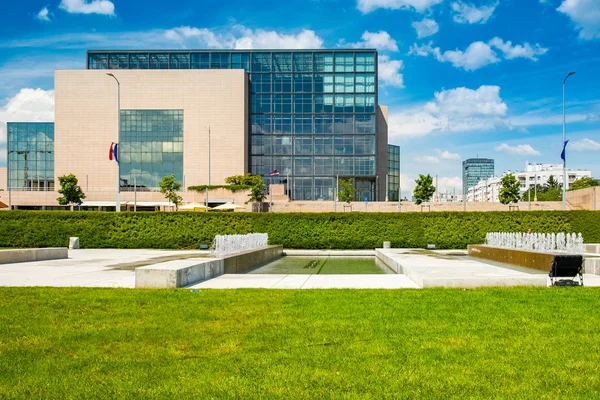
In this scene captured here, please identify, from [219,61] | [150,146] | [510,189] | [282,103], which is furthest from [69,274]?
[219,61]

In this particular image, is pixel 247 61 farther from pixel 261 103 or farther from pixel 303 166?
pixel 303 166

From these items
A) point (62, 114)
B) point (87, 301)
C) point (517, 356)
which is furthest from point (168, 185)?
point (517, 356)

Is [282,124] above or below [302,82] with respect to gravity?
below

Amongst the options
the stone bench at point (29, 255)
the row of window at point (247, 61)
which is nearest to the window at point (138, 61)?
the row of window at point (247, 61)

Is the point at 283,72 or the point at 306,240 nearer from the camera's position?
the point at 306,240

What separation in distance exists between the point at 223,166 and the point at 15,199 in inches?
1040

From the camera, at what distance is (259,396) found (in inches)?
179

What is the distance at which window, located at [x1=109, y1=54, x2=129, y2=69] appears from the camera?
265 ft

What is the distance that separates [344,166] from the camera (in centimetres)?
7738

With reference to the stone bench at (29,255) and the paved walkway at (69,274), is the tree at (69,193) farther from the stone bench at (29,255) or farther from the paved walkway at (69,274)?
the paved walkway at (69,274)

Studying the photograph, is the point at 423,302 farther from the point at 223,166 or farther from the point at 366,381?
the point at 223,166

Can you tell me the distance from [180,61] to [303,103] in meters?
21.5

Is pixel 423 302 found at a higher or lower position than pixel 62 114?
lower

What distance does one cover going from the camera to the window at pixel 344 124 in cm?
7762
